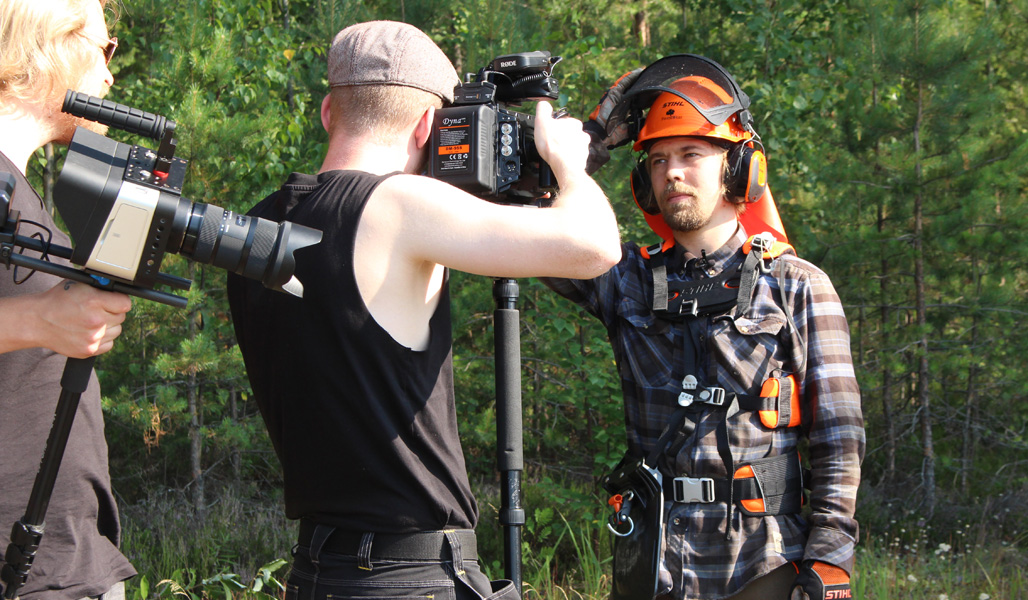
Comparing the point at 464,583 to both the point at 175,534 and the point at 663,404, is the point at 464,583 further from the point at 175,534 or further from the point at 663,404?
the point at 175,534

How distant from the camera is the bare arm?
149 centimetres

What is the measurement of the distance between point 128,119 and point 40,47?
19.2 inches

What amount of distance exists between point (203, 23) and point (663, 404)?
13.1 ft

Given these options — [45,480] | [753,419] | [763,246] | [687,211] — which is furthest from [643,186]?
[45,480]

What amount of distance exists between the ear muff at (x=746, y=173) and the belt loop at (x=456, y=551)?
64.0 inches

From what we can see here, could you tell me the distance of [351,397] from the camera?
5.74 feet

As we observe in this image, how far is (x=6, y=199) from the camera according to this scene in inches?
56.1

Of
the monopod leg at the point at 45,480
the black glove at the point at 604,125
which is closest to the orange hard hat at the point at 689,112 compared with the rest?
the black glove at the point at 604,125

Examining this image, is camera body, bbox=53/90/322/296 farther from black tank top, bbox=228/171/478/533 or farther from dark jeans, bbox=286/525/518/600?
dark jeans, bbox=286/525/518/600

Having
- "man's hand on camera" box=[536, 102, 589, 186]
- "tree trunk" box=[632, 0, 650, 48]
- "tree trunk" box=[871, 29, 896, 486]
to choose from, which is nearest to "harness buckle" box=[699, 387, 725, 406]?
"man's hand on camera" box=[536, 102, 589, 186]

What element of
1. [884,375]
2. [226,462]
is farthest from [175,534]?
[884,375]

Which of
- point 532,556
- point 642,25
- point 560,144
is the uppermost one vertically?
point 642,25

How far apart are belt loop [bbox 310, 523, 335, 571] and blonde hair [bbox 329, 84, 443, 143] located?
33.7 inches

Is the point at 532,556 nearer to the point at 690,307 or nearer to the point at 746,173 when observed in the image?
the point at 690,307
